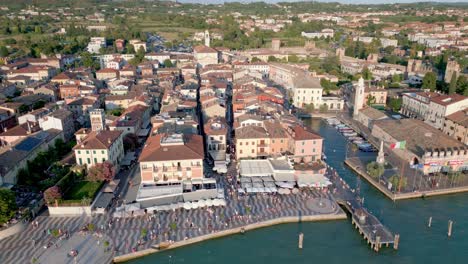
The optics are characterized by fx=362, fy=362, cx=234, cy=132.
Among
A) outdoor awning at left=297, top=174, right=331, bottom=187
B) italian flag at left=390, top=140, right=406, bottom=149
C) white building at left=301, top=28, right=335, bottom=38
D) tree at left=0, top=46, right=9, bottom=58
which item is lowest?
outdoor awning at left=297, top=174, right=331, bottom=187

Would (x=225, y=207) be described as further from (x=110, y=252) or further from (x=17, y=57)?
(x=17, y=57)

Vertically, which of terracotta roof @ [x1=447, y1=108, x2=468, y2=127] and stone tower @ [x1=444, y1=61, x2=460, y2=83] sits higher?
stone tower @ [x1=444, y1=61, x2=460, y2=83]

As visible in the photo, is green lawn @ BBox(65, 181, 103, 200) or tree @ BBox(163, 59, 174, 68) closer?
green lawn @ BBox(65, 181, 103, 200)

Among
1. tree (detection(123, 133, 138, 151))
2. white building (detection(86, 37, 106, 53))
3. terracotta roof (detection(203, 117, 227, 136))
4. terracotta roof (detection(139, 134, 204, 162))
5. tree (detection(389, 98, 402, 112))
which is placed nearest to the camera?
terracotta roof (detection(139, 134, 204, 162))

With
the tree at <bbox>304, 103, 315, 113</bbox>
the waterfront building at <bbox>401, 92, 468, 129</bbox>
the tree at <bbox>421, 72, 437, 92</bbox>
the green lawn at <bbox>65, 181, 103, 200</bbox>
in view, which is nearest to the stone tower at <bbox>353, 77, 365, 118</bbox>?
the tree at <bbox>304, 103, 315, 113</bbox>

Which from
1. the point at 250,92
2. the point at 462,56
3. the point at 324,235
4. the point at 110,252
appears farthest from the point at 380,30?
the point at 110,252

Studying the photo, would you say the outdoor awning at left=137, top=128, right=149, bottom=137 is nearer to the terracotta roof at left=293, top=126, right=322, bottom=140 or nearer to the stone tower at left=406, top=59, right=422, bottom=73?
the terracotta roof at left=293, top=126, right=322, bottom=140

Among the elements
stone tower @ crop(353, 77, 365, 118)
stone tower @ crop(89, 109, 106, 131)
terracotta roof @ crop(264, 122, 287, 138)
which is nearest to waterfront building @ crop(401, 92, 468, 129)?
stone tower @ crop(353, 77, 365, 118)

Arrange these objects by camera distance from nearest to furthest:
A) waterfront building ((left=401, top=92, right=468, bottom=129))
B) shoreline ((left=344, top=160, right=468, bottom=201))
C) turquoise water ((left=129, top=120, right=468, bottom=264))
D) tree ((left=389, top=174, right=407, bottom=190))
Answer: turquoise water ((left=129, top=120, right=468, bottom=264))
shoreline ((left=344, top=160, right=468, bottom=201))
tree ((left=389, top=174, right=407, bottom=190))
waterfront building ((left=401, top=92, right=468, bottom=129))
